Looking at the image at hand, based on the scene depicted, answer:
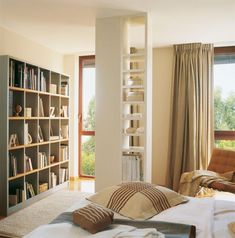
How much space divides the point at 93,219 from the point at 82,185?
3.30 meters

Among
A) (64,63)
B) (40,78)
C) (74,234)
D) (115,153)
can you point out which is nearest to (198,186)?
(115,153)

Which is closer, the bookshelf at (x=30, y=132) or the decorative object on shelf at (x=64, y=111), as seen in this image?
the bookshelf at (x=30, y=132)

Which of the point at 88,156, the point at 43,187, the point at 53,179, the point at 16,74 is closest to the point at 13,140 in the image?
the point at 16,74

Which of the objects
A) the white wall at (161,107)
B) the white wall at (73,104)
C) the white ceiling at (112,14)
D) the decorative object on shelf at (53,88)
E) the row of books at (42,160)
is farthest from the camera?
the white wall at (73,104)

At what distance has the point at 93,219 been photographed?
129 centimetres

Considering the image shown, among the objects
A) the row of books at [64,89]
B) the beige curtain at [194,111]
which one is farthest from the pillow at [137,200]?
the row of books at [64,89]

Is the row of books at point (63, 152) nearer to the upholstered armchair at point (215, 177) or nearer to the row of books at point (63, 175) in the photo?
the row of books at point (63, 175)

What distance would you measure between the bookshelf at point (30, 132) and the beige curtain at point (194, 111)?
1.78 m

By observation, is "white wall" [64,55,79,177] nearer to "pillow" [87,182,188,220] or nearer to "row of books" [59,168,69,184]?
"row of books" [59,168,69,184]

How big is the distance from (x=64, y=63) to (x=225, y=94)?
278cm

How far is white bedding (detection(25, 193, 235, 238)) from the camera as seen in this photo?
124 centimetres

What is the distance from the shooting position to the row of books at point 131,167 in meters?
2.96

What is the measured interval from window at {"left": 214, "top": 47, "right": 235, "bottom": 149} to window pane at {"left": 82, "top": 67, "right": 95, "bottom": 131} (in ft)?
6.79

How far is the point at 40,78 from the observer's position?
3.76 meters
